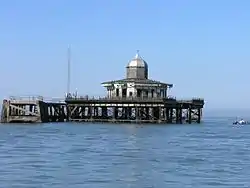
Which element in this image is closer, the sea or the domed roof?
the sea

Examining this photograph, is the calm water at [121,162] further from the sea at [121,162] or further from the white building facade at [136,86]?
the white building facade at [136,86]

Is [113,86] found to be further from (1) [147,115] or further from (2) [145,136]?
(2) [145,136]

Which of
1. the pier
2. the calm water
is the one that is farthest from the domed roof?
the calm water

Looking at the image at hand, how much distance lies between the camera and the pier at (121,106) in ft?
365

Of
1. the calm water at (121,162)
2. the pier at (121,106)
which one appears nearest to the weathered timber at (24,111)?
the pier at (121,106)

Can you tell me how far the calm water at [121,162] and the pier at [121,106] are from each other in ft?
114

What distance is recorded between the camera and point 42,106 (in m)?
112

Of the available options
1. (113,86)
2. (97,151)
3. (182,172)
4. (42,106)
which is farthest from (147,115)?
(182,172)

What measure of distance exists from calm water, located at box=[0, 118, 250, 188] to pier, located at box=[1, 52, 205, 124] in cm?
3480

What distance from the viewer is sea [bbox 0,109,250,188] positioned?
133ft

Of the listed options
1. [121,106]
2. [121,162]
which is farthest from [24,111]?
[121,162]

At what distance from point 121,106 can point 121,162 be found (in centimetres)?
6175

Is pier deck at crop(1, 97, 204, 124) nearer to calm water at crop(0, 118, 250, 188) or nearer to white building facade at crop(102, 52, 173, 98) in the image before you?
white building facade at crop(102, 52, 173, 98)

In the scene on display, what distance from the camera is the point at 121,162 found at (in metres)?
50.6
